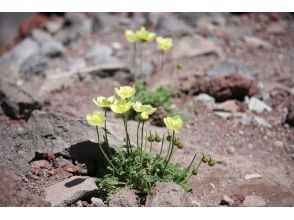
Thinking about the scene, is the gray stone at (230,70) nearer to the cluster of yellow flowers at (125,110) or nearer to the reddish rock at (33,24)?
the cluster of yellow flowers at (125,110)

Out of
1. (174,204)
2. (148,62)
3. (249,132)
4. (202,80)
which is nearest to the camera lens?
(174,204)

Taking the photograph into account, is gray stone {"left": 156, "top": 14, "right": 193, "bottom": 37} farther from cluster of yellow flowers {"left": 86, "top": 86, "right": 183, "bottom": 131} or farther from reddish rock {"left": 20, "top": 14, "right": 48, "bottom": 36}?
cluster of yellow flowers {"left": 86, "top": 86, "right": 183, "bottom": 131}

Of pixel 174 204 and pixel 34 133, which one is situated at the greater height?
pixel 34 133

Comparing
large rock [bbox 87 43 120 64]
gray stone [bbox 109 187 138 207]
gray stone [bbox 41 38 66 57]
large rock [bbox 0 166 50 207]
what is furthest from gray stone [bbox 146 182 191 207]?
gray stone [bbox 41 38 66 57]

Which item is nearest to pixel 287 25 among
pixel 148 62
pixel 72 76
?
pixel 148 62

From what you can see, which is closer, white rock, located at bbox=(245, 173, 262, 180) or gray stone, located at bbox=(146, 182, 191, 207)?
gray stone, located at bbox=(146, 182, 191, 207)

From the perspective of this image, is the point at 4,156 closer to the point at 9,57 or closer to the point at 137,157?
the point at 137,157

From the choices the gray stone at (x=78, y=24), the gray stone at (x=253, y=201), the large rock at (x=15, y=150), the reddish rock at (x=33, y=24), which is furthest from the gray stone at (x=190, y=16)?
the gray stone at (x=253, y=201)
